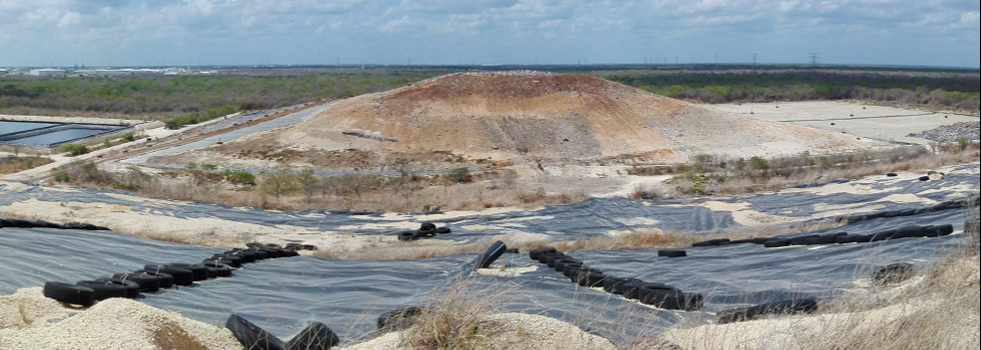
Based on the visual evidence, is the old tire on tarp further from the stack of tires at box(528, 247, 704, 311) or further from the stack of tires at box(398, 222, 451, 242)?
the stack of tires at box(398, 222, 451, 242)

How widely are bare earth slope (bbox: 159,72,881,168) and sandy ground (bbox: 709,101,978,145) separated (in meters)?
1.81

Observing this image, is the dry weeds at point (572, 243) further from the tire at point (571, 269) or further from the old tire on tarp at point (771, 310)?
the old tire on tarp at point (771, 310)

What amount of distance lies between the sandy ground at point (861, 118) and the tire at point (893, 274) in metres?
25.8

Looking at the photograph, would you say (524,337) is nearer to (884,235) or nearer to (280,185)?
(884,235)

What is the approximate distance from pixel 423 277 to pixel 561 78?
114 feet

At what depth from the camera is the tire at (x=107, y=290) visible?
6812 millimetres

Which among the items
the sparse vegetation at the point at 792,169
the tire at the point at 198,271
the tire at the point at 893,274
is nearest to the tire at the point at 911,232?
the tire at the point at 893,274

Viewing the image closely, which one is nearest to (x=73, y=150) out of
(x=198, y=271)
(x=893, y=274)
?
(x=198, y=271)

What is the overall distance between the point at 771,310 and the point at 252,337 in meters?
4.80

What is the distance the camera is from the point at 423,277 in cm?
1002

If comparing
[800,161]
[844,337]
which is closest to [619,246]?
[844,337]

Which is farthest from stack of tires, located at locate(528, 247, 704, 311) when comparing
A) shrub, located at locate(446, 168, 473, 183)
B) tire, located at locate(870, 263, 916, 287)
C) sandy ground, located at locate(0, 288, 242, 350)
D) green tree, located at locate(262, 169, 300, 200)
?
shrub, located at locate(446, 168, 473, 183)

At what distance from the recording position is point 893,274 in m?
8.09

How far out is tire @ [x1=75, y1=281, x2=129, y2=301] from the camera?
6.81m
